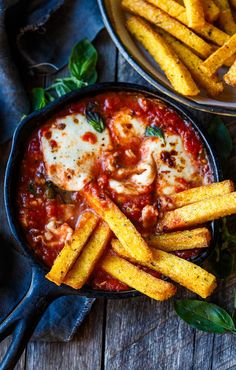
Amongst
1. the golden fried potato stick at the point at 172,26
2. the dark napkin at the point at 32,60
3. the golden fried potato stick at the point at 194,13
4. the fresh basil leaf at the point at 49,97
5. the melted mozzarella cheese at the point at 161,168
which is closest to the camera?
the golden fried potato stick at the point at 194,13

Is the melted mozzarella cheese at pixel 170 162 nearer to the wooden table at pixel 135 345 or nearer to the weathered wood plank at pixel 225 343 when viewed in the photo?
the wooden table at pixel 135 345

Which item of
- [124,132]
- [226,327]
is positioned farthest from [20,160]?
[226,327]

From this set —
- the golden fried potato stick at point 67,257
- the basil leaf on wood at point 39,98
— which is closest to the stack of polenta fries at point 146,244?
the golden fried potato stick at point 67,257

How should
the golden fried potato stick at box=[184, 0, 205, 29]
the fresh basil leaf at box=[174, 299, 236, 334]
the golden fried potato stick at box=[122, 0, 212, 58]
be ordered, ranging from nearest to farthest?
1. the golden fried potato stick at box=[184, 0, 205, 29]
2. the golden fried potato stick at box=[122, 0, 212, 58]
3. the fresh basil leaf at box=[174, 299, 236, 334]

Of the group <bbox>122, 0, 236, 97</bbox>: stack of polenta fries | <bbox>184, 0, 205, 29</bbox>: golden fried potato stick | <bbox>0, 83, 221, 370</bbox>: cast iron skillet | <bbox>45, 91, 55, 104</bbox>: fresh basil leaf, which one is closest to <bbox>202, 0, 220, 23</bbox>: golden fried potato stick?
<bbox>122, 0, 236, 97</bbox>: stack of polenta fries

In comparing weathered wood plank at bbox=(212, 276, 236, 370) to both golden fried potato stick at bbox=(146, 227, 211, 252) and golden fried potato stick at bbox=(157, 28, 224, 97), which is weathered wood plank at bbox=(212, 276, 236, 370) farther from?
golden fried potato stick at bbox=(157, 28, 224, 97)

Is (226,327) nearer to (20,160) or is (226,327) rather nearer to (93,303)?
(93,303)
